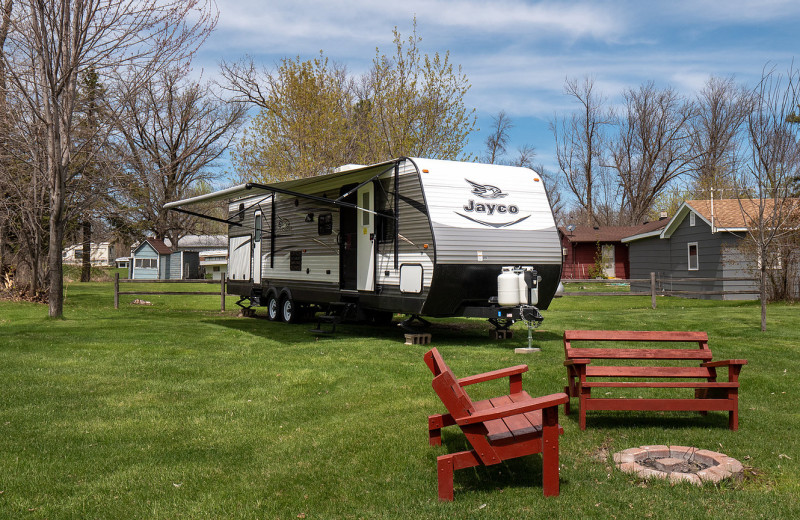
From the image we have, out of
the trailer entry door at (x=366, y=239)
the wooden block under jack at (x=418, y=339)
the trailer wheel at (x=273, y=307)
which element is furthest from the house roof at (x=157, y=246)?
the wooden block under jack at (x=418, y=339)

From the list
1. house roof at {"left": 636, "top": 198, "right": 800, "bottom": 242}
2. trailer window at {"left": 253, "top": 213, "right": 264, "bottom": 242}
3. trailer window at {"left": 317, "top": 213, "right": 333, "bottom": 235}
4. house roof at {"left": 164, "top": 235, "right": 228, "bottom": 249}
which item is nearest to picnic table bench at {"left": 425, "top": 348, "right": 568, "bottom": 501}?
trailer window at {"left": 317, "top": 213, "right": 333, "bottom": 235}

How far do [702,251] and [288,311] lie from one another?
1671 cm

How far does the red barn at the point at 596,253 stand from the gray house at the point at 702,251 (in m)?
9.41

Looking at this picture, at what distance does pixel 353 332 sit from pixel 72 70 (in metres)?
7.71

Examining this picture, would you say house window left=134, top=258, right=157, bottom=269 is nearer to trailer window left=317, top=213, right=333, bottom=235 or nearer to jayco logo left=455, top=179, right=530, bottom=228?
trailer window left=317, top=213, right=333, bottom=235

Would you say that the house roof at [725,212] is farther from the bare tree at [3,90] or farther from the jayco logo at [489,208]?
the bare tree at [3,90]

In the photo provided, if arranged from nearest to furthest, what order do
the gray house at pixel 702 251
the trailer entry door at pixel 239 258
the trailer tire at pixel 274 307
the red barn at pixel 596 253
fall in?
the trailer tire at pixel 274 307, the trailer entry door at pixel 239 258, the gray house at pixel 702 251, the red barn at pixel 596 253

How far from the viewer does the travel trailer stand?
10922mm

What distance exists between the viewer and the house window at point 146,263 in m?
47.8

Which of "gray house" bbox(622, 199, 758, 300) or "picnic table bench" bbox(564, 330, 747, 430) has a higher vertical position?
"gray house" bbox(622, 199, 758, 300)

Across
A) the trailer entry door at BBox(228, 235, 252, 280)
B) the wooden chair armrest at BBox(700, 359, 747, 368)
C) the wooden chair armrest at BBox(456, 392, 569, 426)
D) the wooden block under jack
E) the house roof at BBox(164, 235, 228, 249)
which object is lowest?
the wooden block under jack

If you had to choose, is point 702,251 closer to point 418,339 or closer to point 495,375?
point 418,339

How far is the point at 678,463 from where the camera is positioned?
15.9 ft

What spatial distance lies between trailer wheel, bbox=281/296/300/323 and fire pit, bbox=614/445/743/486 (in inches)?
440
